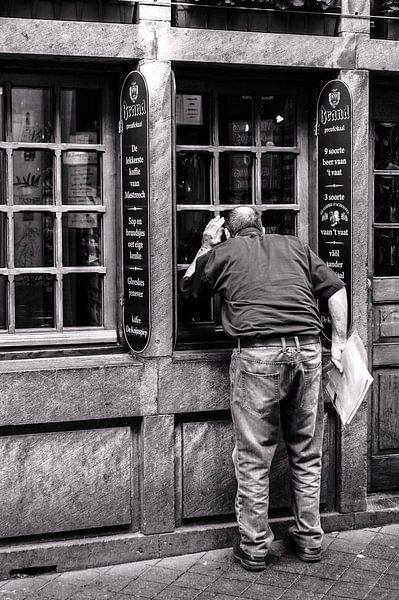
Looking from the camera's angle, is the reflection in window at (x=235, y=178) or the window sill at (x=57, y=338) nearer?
the window sill at (x=57, y=338)

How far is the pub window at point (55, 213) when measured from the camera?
5.68m

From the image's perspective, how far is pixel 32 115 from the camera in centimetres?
571

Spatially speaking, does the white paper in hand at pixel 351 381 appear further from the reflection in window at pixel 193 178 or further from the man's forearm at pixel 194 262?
the reflection in window at pixel 193 178

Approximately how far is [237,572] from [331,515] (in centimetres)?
95

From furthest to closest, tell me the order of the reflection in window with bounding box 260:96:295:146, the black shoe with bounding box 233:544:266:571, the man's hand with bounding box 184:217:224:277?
the reflection in window with bounding box 260:96:295:146
the man's hand with bounding box 184:217:224:277
the black shoe with bounding box 233:544:266:571

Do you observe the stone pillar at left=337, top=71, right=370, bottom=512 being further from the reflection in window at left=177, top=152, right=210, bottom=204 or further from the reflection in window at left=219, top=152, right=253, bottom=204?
the reflection in window at left=177, top=152, right=210, bottom=204

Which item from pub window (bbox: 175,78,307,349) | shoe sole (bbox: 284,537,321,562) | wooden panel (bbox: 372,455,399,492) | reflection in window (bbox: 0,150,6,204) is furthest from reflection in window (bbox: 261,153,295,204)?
shoe sole (bbox: 284,537,321,562)

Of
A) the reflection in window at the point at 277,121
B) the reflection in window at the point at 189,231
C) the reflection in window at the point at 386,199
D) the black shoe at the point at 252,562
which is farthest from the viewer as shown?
the reflection in window at the point at 386,199

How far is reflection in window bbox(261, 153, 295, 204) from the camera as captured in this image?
20.4 feet

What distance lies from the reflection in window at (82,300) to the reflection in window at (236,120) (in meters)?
1.21

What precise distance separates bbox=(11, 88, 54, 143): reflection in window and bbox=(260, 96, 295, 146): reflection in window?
4.49 ft

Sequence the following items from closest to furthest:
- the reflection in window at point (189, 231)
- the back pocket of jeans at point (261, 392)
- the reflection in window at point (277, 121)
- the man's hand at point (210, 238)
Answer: the back pocket of jeans at point (261, 392) → the man's hand at point (210, 238) → the reflection in window at point (189, 231) → the reflection in window at point (277, 121)

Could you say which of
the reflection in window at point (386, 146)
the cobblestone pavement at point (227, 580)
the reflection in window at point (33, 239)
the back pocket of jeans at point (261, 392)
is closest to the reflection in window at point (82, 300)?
the reflection in window at point (33, 239)

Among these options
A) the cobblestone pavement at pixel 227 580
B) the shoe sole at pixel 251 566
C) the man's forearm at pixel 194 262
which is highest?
the man's forearm at pixel 194 262
